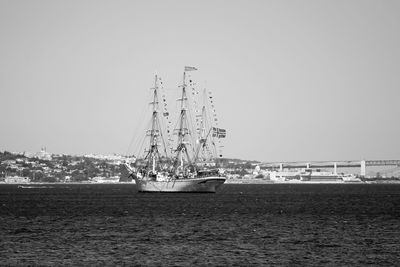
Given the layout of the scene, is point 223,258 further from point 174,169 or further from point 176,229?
point 174,169

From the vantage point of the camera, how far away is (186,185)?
164 meters

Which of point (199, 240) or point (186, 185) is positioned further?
point (186, 185)

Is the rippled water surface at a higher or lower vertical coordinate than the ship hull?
lower

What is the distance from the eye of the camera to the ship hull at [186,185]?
162 metres

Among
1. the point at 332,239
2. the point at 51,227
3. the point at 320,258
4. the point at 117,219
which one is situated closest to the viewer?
the point at 320,258

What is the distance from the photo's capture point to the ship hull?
162m

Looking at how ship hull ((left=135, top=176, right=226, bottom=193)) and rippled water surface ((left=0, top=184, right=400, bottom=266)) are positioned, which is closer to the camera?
rippled water surface ((left=0, top=184, right=400, bottom=266))

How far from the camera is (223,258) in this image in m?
48.4

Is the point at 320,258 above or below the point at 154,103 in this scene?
below

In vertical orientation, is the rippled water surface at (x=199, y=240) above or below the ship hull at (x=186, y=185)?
below

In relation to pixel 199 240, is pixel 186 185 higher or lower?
higher

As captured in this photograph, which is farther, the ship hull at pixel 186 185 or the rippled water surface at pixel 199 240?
the ship hull at pixel 186 185

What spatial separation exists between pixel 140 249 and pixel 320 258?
40.8 feet

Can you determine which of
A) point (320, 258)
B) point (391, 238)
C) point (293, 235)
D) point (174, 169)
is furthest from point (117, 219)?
point (174, 169)
